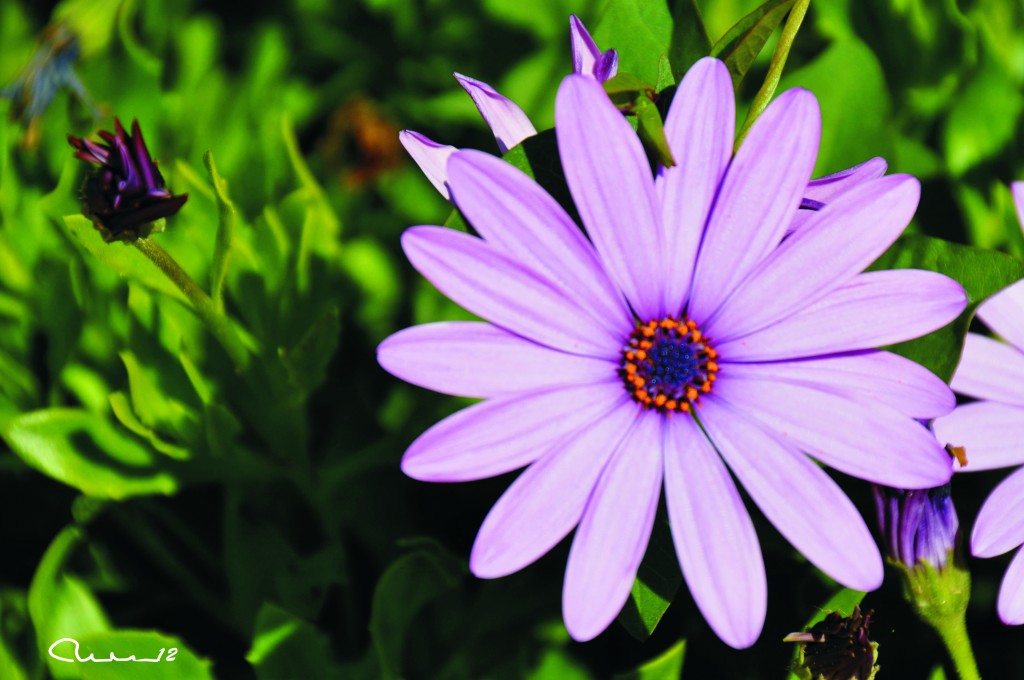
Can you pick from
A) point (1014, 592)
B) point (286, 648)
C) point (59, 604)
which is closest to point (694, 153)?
point (1014, 592)

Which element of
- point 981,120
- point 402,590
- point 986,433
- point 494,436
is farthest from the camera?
point 981,120

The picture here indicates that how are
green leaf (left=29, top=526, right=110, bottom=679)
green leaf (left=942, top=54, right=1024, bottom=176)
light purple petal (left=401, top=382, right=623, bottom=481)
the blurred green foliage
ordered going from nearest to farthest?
light purple petal (left=401, top=382, right=623, bottom=481)
the blurred green foliage
green leaf (left=29, top=526, right=110, bottom=679)
green leaf (left=942, top=54, right=1024, bottom=176)

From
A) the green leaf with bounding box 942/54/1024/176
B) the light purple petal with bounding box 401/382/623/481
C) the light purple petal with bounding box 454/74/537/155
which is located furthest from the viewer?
the green leaf with bounding box 942/54/1024/176

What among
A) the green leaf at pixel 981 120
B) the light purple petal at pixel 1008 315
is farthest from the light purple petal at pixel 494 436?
the green leaf at pixel 981 120

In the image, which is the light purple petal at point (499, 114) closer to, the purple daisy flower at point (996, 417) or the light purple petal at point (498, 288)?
the light purple petal at point (498, 288)

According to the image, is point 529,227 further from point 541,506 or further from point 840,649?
point 840,649

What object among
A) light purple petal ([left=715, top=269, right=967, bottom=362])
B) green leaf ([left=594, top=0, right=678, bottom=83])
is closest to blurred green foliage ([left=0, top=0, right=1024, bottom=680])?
green leaf ([left=594, top=0, right=678, bottom=83])

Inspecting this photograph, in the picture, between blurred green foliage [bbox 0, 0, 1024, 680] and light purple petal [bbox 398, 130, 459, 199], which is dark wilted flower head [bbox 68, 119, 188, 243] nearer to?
blurred green foliage [bbox 0, 0, 1024, 680]
